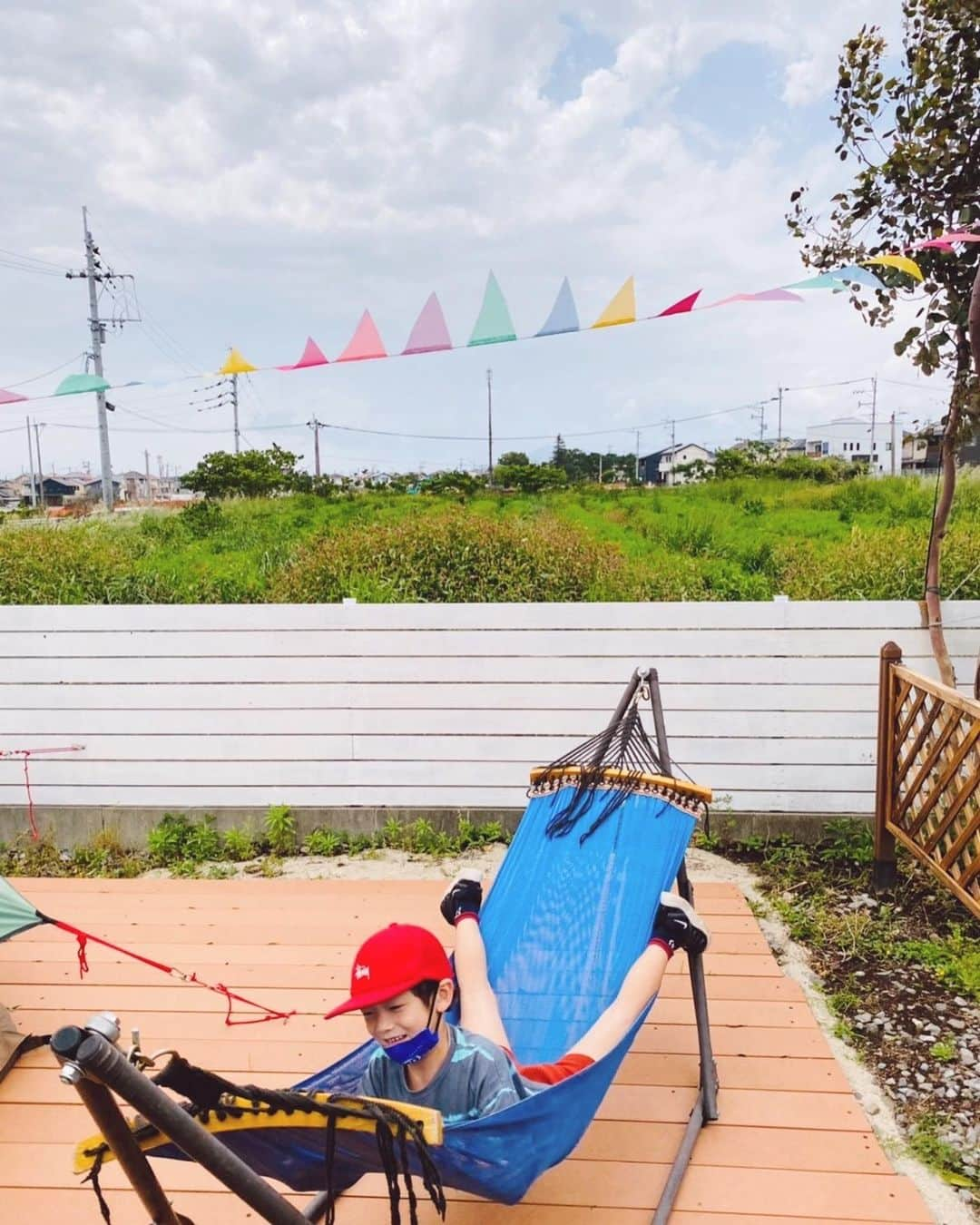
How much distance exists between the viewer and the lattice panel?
8.39ft

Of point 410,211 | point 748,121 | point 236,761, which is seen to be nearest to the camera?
point 236,761

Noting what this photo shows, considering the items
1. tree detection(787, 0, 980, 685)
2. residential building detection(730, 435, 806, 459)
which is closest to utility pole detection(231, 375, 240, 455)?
tree detection(787, 0, 980, 685)

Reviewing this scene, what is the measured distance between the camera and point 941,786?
277cm

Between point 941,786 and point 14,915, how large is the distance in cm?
268

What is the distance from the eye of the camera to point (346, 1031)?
2.27 metres

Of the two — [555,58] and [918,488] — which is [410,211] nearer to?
[555,58]

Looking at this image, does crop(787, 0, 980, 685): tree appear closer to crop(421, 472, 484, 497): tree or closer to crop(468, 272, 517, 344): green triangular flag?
crop(468, 272, 517, 344): green triangular flag

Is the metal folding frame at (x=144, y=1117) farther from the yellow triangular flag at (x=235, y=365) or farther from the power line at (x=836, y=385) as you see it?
the power line at (x=836, y=385)

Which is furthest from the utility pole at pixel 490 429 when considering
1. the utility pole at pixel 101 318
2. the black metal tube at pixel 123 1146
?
the black metal tube at pixel 123 1146

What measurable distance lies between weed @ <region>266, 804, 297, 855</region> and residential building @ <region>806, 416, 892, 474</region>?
481cm

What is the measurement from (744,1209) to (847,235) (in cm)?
331

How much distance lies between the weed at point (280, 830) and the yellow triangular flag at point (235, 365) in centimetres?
178

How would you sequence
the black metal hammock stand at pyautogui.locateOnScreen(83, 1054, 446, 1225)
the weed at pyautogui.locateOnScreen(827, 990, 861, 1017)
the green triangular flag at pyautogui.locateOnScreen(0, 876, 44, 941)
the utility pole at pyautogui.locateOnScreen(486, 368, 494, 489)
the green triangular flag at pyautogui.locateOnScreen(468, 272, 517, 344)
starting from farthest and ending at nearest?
the utility pole at pyautogui.locateOnScreen(486, 368, 494, 489) < the green triangular flag at pyautogui.locateOnScreen(468, 272, 517, 344) < the weed at pyautogui.locateOnScreen(827, 990, 861, 1017) < the green triangular flag at pyautogui.locateOnScreen(0, 876, 44, 941) < the black metal hammock stand at pyautogui.locateOnScreen(83, 1054, 446, 1225)

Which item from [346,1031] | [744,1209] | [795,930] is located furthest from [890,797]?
[346,1031]
